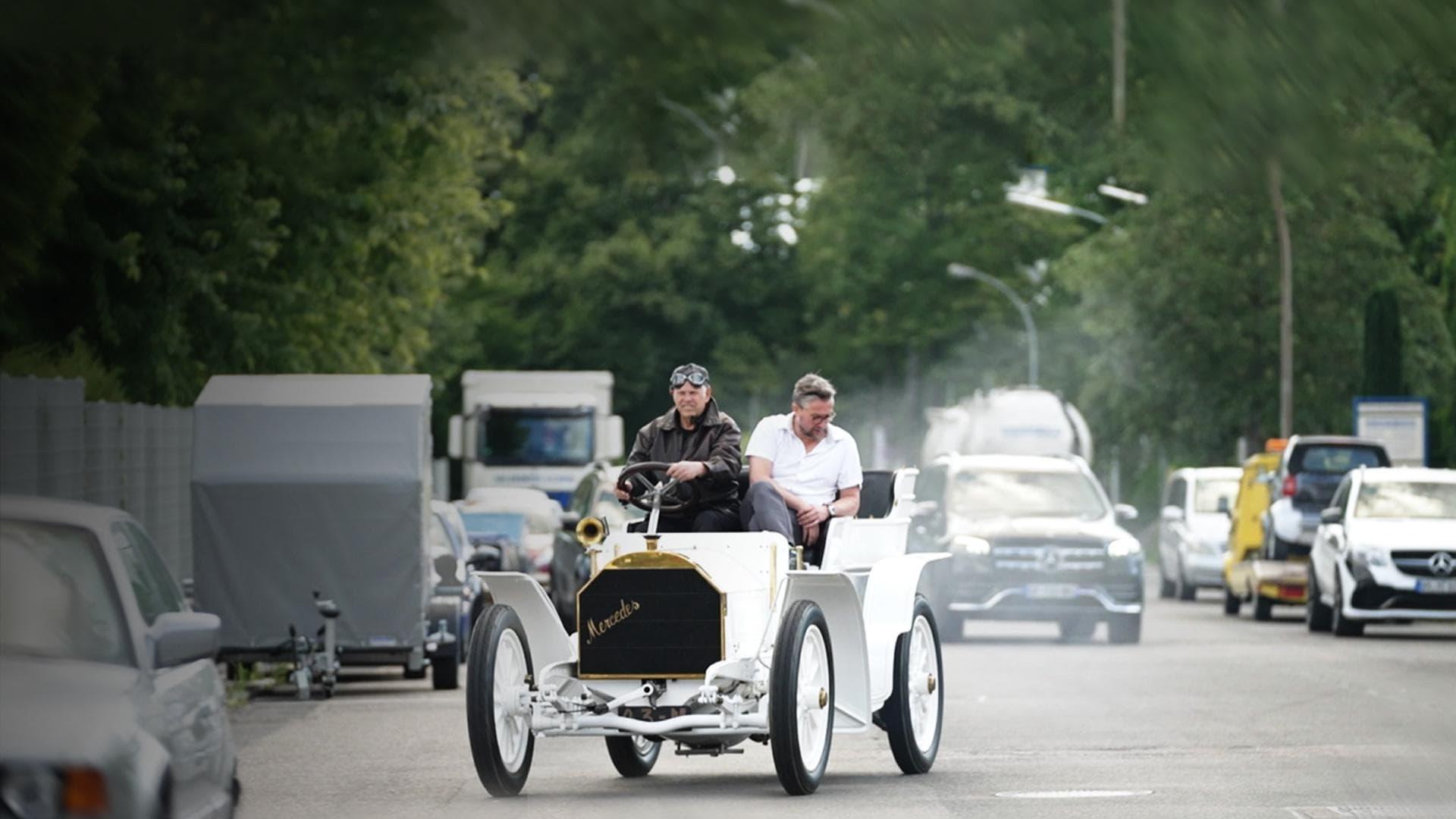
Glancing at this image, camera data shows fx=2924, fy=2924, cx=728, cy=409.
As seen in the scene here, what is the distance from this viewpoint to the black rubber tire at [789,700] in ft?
40.5

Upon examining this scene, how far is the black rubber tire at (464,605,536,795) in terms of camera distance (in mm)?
12570

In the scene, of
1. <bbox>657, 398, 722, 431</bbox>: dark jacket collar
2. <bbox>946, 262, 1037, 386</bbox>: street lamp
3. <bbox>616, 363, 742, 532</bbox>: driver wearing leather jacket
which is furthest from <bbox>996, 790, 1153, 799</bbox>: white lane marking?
<bbox>946, 262, 1037, 386</bbox>: street lamp

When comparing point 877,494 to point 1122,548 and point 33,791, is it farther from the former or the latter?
point 1122,548

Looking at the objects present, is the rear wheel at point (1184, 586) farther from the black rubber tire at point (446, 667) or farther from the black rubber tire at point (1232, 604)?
the black rubber tire at point (446, 667)

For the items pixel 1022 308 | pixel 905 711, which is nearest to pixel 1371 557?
pixel 905 711

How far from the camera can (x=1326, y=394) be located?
58.6m

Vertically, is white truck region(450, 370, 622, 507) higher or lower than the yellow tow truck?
higher

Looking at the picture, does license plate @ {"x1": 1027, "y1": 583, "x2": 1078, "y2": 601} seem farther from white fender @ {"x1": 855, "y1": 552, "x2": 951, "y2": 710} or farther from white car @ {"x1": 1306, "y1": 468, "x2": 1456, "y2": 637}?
white fender @ {"x1": 855, "y1": 552, "x2": 951, "y2": 710}

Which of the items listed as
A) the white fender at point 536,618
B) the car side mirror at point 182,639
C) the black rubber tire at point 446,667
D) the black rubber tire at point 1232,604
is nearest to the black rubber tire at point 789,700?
the white fender at point 536,618

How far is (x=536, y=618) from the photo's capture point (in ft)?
43.6

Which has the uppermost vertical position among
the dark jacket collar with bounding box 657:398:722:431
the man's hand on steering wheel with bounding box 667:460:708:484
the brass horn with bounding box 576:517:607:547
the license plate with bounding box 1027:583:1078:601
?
the dark jacket collar with bounding box 657:398:722:431

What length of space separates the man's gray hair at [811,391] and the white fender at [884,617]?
3.05 feet

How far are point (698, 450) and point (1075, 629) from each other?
19685mm

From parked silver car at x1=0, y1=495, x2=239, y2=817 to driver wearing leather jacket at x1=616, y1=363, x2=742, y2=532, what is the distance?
5160mm
